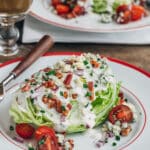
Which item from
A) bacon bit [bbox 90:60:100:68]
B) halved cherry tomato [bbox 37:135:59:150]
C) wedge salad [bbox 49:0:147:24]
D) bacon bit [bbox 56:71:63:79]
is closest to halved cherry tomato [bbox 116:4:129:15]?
wedge salad [bbox 49:0:147:24]

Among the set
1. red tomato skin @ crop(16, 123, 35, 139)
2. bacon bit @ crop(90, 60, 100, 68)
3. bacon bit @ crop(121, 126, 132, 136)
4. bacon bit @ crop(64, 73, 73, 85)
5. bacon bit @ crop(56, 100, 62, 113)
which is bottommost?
bacon bit @ crop(121, 126, 132, 136)

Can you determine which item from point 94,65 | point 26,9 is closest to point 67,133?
point 94,65

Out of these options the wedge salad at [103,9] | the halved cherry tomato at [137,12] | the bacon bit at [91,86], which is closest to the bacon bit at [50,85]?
the bacon bit at [91,86]

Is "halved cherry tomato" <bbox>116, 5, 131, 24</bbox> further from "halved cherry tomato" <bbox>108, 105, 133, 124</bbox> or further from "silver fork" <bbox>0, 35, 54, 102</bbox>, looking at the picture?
"halved cherry tomato" <bbox>108, 105, 133, 124</bbox>

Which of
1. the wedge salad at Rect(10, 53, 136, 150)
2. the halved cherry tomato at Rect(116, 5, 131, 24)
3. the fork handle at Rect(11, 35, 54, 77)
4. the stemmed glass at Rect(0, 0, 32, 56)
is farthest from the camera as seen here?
the halved cherry tomato at Rect(116, 5, 131, 24)

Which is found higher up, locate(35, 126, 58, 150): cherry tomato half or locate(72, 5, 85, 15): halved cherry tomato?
locate(35, 126, 58, 150): cherry tomato half

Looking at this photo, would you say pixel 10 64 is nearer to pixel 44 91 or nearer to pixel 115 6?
pixel 44 91

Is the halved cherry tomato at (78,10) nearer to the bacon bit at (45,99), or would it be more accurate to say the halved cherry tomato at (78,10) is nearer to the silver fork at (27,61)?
the silver fork at (27,61)
